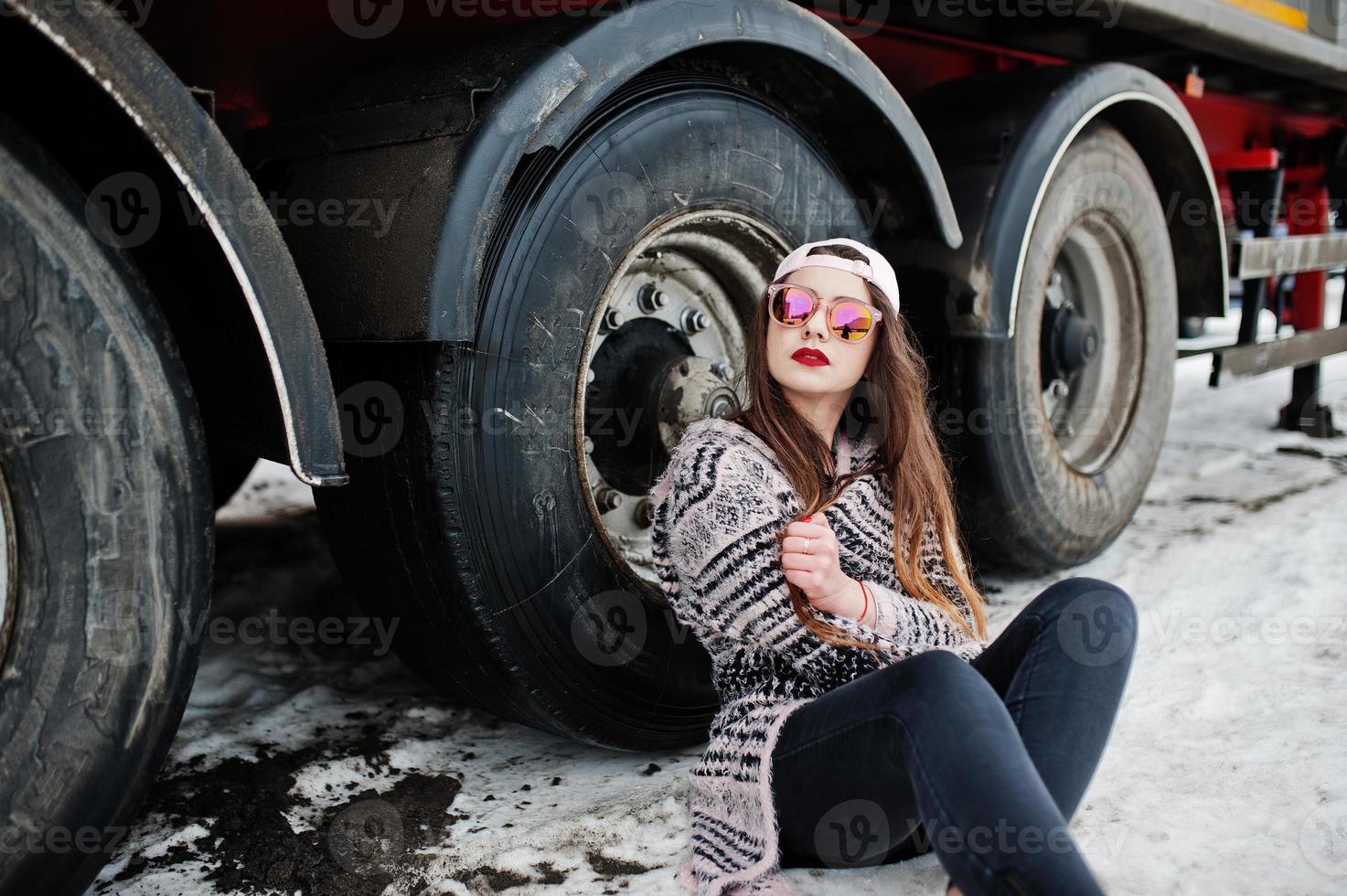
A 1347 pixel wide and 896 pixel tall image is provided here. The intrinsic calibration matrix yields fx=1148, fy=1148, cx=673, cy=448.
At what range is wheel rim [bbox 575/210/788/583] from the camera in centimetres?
208

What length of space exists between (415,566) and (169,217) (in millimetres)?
661

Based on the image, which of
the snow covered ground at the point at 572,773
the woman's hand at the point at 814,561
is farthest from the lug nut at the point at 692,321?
the snow covered ground at the point at 572,773

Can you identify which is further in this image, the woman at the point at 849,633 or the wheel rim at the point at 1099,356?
the wheel rim at the point at 1099,356

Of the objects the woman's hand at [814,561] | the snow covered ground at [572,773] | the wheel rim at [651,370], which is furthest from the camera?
the wheel rim at [651,370]

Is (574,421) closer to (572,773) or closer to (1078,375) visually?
(572,773)

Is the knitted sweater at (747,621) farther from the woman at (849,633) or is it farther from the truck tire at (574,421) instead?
the truck tire at (574,421)

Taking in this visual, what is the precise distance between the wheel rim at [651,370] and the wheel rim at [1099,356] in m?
1.32

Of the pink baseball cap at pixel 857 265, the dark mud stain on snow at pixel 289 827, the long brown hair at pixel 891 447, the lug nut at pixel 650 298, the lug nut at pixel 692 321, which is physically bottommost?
the dark mud stain on snow at pixel 289 827

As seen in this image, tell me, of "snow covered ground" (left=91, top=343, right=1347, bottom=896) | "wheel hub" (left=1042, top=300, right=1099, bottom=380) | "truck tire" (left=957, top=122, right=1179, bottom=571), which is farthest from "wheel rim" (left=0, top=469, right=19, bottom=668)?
"wheel hub" (left=1042, top=300, right=1099, bottom=380)

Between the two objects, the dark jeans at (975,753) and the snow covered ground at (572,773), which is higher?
the dark jeans at (975,753)

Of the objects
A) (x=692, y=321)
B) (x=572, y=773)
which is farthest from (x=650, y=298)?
(x=572, y=773)

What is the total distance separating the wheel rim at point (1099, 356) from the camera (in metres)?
3.18

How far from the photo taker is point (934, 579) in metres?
1.89

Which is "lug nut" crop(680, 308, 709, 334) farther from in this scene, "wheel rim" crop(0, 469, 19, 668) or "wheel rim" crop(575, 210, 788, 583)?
"wheel rim" crop(0, 469, 19, 668)
